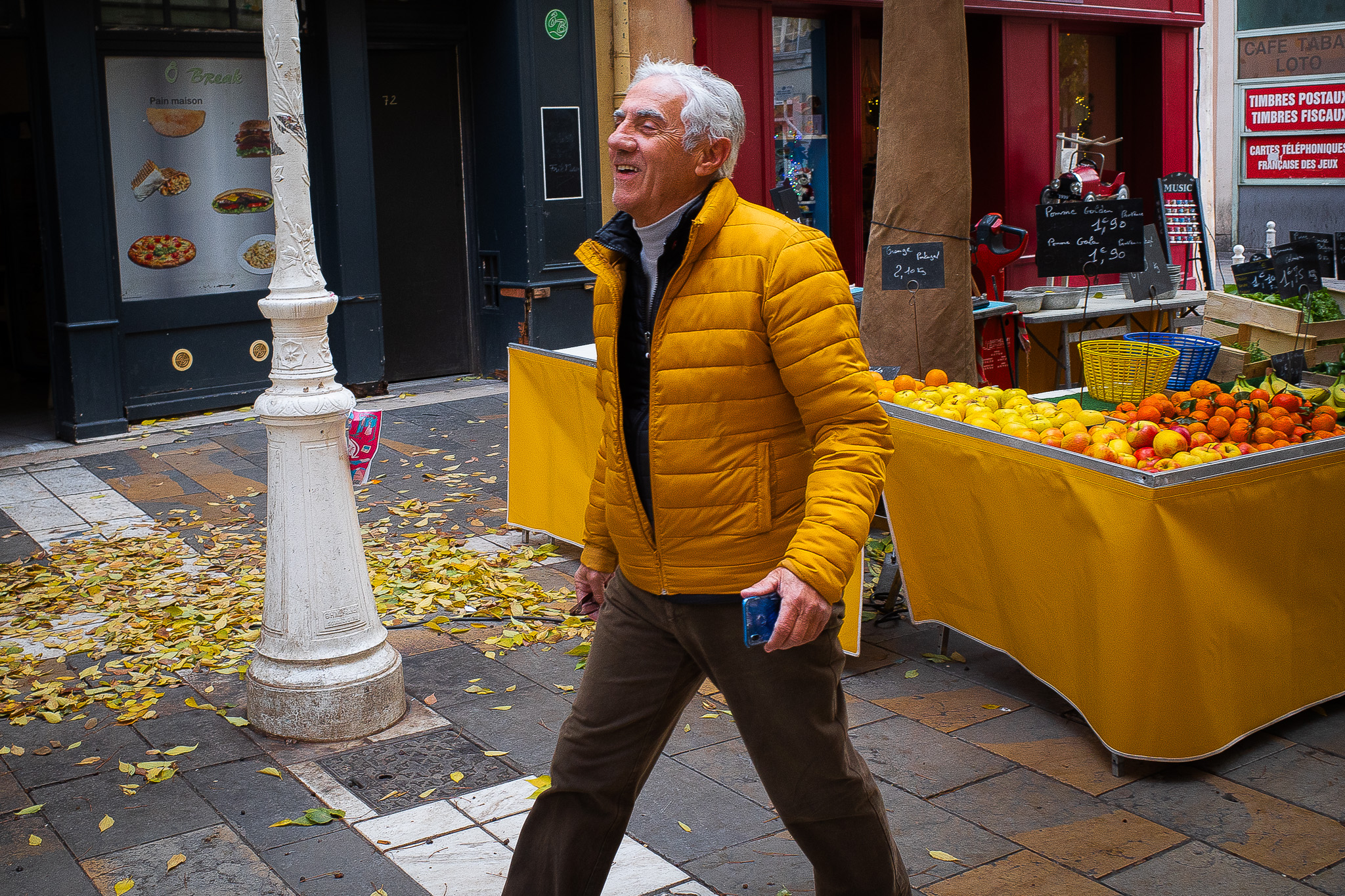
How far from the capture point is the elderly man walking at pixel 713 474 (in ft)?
8.43

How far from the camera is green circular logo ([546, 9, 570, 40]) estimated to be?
10883 mm

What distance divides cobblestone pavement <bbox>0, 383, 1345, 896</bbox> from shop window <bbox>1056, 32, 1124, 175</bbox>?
34.8 feet

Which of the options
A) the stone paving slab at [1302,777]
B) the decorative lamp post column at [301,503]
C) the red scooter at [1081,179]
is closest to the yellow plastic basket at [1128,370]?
the red scooter at [1081,179]

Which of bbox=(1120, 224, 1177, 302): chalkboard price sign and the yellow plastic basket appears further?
bbox=(1120, 224, 1177, 302): chalkboard price sign

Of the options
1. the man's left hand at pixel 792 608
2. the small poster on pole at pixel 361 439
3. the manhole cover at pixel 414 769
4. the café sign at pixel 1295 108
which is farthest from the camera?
the café sign at pixel 1295 108

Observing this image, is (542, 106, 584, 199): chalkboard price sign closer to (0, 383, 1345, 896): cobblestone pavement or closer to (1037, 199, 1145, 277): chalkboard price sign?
(1037, 199, 1145, 277): chalkboard price sign

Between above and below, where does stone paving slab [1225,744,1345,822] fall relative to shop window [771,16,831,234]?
below

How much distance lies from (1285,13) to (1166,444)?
22883 millimetres

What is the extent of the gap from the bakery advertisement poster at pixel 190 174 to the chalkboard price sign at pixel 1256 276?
271 inches

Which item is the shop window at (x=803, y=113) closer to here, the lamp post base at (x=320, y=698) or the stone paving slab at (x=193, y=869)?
the lamp post base at (x=320, y=698)

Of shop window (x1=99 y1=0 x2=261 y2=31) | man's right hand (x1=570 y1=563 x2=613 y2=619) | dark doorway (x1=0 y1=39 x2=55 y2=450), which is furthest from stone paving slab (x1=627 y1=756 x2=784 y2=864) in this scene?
dark doorway (x1=0 y1=39 x2=55 y2=450)

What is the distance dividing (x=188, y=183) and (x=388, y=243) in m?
1.87

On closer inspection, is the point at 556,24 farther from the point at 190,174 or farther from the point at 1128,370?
the point at 1128,370

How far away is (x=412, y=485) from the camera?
8.11 m
